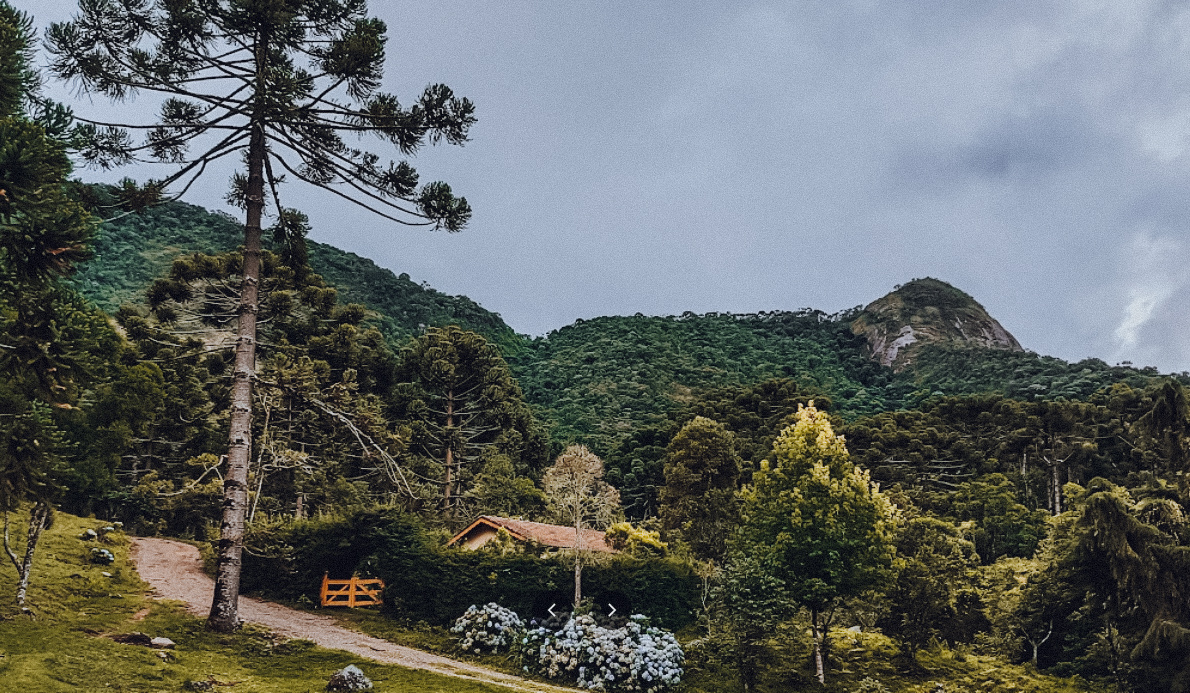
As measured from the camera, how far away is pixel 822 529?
1814cm

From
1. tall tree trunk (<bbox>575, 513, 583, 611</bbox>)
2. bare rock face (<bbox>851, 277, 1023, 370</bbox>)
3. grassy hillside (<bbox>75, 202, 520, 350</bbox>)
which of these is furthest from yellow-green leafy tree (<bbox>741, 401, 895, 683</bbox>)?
bare rock face (<bbox>851, 277, 1023, 370</bbox>)

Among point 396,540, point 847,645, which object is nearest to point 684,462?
point 847,645

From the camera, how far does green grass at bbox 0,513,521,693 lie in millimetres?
8343

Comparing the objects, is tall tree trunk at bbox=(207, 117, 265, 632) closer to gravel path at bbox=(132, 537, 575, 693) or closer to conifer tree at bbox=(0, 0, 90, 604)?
gravel path at bbox=(132, 537, 575, 693)

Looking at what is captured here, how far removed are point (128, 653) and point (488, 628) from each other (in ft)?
32.5

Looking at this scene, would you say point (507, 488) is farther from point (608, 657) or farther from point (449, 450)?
point (608, 657)

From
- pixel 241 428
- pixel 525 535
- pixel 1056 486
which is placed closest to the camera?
pixel 241 428

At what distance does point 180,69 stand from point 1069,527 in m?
21.5

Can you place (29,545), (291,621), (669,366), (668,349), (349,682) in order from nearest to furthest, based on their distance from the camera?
(349,682) < (29,545) < (291,621) < (669,366) < (668,349)

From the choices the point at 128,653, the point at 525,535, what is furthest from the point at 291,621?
the point at 128,653

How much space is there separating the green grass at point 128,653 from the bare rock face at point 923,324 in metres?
86.9

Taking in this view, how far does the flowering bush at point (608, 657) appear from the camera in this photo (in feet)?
51.6

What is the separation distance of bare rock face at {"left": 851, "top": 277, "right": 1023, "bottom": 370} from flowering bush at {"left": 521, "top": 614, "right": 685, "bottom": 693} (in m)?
80.8

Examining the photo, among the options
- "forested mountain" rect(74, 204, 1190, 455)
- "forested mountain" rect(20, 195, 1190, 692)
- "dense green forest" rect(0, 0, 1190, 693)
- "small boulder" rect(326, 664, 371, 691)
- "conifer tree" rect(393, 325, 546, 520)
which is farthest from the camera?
"forested mountain" rect(74, 204, 1190, 455)
